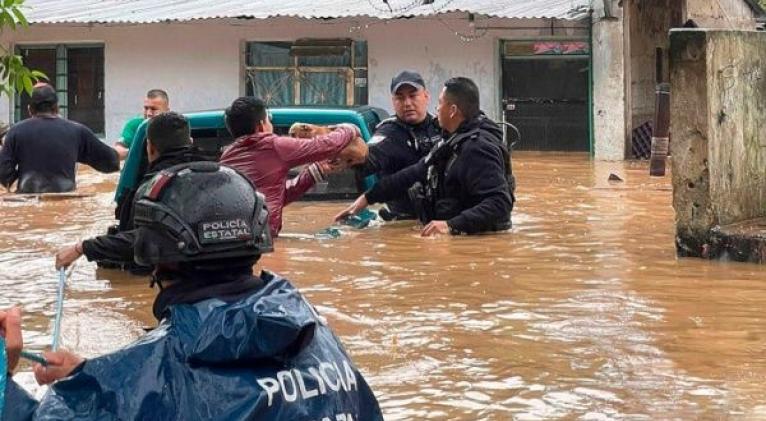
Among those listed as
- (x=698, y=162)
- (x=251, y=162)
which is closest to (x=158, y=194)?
(x=251, y=162)

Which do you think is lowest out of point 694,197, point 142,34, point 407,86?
point 694,197

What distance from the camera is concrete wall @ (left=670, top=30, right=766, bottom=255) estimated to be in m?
9.02

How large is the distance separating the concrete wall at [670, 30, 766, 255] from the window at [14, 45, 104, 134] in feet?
57.3

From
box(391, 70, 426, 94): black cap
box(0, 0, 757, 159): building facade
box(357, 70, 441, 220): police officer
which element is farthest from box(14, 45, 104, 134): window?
box(391, 70, 426, 94): black cap

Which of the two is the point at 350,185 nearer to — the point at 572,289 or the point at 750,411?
the point at 572,289

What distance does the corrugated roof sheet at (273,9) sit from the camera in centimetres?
2111

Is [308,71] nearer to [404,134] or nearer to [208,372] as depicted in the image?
[404,134]

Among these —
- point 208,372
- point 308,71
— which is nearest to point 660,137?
point 308,71

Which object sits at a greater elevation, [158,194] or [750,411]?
[158,194]

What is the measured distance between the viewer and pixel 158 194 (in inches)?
107

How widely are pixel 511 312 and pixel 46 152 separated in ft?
22.5

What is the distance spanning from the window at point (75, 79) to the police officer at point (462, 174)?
16.1 metres

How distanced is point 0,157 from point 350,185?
330cm

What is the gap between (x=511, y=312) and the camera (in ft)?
22.9
